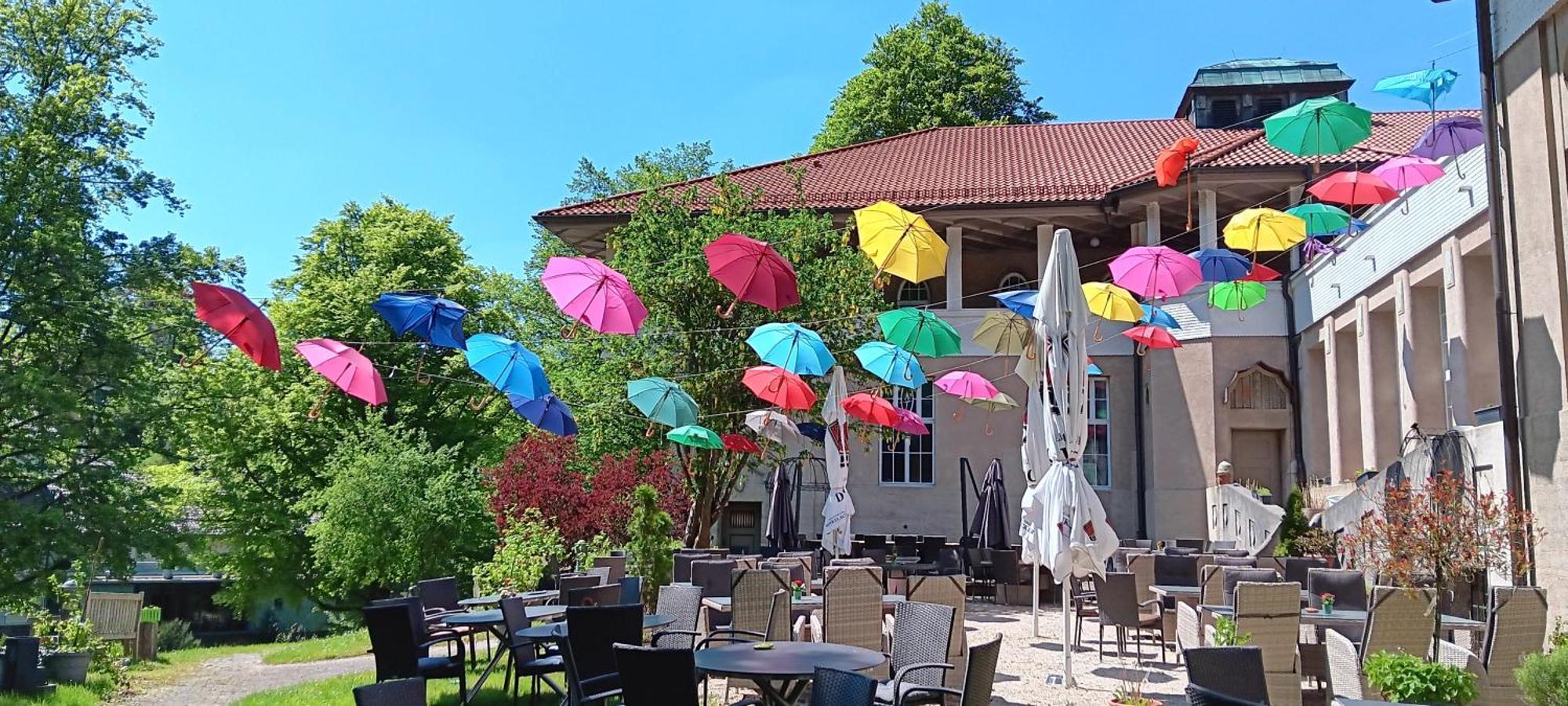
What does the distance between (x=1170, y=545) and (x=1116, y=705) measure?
10552mm

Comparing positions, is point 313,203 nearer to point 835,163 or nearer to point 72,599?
point 835,163

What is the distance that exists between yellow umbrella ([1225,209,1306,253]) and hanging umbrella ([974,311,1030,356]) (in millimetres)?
3010

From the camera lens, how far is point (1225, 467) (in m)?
18.8

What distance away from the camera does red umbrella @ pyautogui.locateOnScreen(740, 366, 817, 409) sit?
14.7 m

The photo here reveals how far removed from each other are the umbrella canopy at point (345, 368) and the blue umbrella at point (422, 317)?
0.76 meters

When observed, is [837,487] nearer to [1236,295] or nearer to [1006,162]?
[1236,295]

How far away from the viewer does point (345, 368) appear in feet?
Result: 37.6

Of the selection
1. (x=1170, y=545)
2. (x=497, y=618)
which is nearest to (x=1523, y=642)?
(x=497, y=618)

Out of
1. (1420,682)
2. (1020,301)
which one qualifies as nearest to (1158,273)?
(1020,301)

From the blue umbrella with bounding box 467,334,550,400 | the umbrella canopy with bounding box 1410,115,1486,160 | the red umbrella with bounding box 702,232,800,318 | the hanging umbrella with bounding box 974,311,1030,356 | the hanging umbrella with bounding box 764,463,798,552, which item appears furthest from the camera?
the hanging umbrella with bounding box 764,463,798,552

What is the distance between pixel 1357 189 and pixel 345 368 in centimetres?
1114

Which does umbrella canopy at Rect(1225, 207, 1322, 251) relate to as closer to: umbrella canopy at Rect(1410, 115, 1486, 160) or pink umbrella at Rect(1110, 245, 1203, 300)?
pink umbrella at Rect(1110, 245, 1203, 300)

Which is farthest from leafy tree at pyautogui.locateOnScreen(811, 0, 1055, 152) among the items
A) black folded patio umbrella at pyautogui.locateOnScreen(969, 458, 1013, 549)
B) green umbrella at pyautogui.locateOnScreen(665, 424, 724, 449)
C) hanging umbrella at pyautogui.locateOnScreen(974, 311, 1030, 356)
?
green umbrella at pyautogui.locateOnScreen(665, 424, 724, 449)

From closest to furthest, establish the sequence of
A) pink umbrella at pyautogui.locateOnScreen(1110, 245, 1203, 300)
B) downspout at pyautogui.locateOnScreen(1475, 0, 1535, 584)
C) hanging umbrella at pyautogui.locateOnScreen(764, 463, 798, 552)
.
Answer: downspout at pyautogui.locateOnScreen(1475, 0, 1535, 584)
pink umbrella at pyautogui.locateOnScreen(1110, 245, 1203, 300)
hanging umbrella at pyautogui.locateOnScreen(764, 463, 798, 552)
